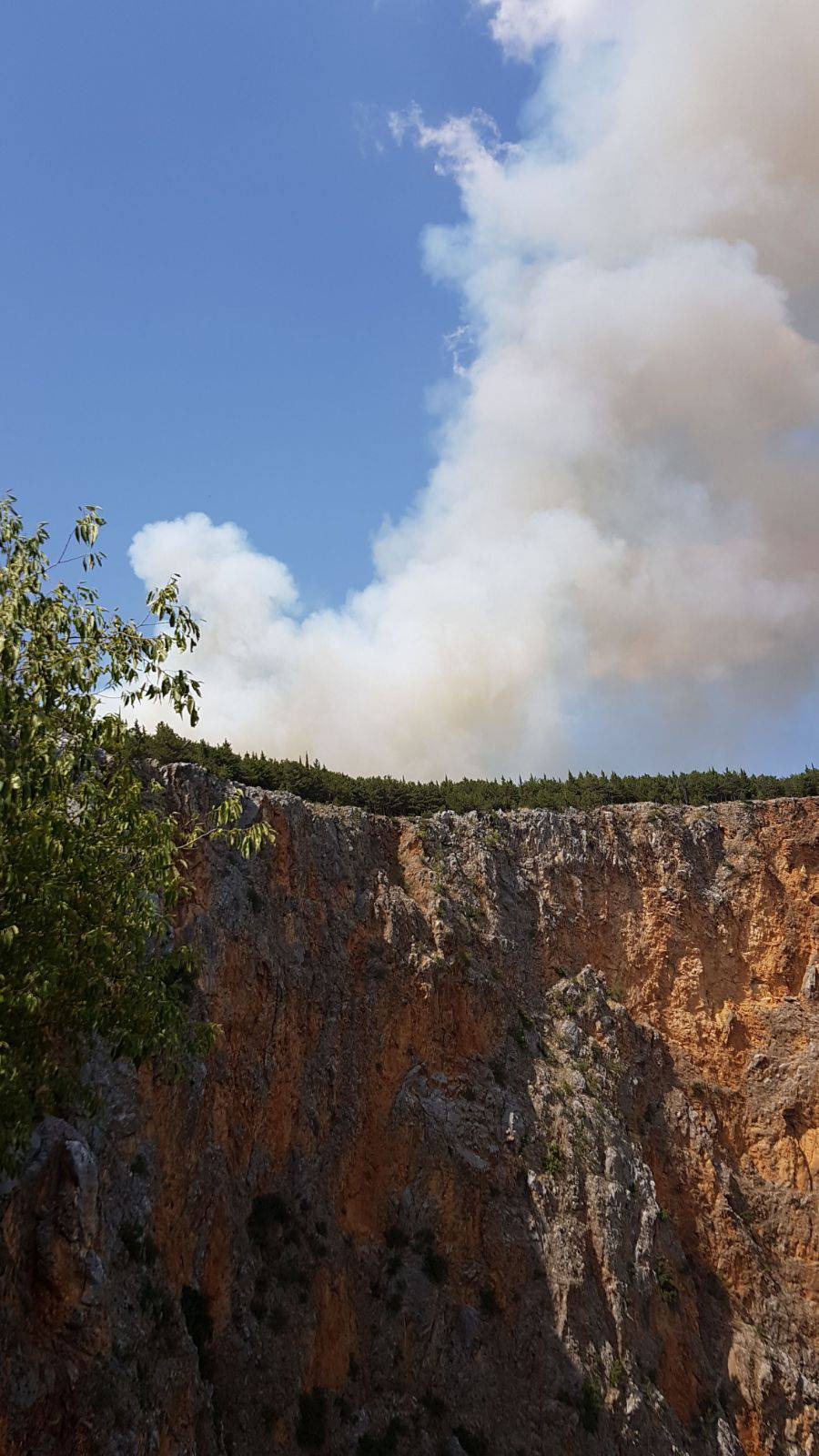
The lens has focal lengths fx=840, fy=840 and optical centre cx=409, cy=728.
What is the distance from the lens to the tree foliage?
11922 mm

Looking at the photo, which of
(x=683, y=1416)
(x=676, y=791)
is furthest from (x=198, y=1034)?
(x=676, y=791)

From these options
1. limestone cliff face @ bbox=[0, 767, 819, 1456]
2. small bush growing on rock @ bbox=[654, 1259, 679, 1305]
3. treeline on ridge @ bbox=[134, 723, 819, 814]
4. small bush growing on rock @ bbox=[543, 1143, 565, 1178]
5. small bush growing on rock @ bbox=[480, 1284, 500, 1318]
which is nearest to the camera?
limestone cliff face @ bbox=[0, 767, 819, 1456]

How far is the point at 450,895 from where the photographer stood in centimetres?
4541

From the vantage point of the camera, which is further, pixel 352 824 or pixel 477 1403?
pixel 352 824

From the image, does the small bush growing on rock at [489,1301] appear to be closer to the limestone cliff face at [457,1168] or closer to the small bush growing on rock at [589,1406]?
the limestone cliff face at [457,1168]

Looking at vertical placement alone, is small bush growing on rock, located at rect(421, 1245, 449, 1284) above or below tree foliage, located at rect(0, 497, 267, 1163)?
below

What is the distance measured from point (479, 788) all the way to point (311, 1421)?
36.3 metres

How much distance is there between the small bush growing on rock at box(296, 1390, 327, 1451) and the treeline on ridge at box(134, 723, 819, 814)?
88.1 feet

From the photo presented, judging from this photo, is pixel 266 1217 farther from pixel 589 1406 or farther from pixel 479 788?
pixel 479 788

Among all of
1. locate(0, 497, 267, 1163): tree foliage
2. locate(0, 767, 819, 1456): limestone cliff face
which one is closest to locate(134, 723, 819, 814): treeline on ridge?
locate(0, 767, 819, 1456): limestone cliff face

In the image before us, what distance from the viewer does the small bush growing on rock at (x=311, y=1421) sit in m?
27.4

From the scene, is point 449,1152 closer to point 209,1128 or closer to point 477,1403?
point 477,1403

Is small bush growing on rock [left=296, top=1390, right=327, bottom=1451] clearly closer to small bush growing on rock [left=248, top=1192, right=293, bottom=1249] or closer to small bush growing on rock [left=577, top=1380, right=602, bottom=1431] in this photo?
small bush growing on rock [left=248, top=1192, right=293, bottom=1249]

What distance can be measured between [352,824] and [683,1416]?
96.5ft
